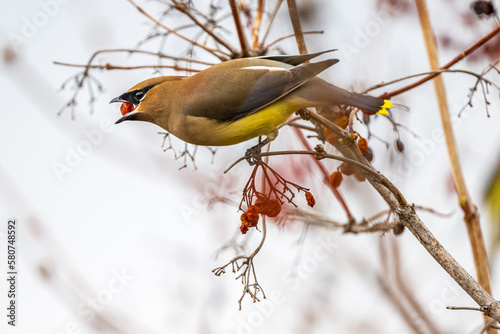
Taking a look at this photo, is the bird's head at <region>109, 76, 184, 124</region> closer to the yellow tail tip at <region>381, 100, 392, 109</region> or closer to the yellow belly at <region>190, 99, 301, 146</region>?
the yellow belly at <region>190, 99, 301, 146</region>

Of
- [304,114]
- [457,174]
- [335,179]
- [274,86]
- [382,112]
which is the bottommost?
[457,174]

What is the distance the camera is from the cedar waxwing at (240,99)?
75.0 inches

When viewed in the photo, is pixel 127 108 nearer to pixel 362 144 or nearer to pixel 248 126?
pixel 248 126

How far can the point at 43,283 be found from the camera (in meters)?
2.30

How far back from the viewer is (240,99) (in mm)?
1994

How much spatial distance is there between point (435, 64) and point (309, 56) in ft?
1.60

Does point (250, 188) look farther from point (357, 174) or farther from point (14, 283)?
point (14, 283)

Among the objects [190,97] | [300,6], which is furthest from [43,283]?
[300,6]

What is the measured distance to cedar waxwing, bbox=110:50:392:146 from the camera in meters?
1.91

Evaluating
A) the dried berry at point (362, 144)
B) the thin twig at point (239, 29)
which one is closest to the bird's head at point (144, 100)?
the thin twig at point (239, 29)

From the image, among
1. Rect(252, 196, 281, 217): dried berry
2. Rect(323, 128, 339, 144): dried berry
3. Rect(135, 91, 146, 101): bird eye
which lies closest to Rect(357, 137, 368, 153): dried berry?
Rect(323, 128, 339, 144): dried berry

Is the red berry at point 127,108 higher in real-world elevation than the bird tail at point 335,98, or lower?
higher

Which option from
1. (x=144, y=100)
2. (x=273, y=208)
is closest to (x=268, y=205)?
(x=273, y=208)

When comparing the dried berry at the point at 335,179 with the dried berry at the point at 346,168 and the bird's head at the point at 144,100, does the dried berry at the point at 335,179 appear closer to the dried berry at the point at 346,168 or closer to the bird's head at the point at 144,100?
the dried berry at the point at 346,168
